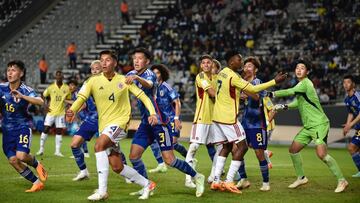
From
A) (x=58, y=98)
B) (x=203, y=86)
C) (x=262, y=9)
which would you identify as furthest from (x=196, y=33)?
(x=203, y=86)

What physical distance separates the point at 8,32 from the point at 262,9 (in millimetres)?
16004

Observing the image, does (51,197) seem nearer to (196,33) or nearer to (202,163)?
(202,163)

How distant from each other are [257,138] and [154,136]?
2373 millimetres

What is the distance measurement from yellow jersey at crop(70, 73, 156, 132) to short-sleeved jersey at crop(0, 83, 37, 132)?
67.4 inches

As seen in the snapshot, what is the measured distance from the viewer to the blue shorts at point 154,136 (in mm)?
13742

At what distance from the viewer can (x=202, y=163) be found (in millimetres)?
21609

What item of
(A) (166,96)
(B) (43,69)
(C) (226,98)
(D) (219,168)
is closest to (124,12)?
(B) (43,69)

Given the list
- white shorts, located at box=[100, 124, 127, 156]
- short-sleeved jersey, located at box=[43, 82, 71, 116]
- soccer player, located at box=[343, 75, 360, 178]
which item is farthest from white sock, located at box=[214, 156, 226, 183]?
short-sleeved jersey, located at box=[43, 82, 71, 116]

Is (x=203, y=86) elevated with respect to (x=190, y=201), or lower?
elevated

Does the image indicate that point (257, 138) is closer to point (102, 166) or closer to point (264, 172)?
point (264, 172)

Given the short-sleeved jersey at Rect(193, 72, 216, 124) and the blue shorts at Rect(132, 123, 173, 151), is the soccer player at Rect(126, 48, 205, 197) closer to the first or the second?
the blue shorts at Rect(132, 123, 173, 151)

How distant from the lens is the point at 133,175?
13.4 m

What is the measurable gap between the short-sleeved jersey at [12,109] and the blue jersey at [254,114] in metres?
4.40

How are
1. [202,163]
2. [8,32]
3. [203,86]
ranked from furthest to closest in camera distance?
[8,32] < [202,163] < [203,86]
